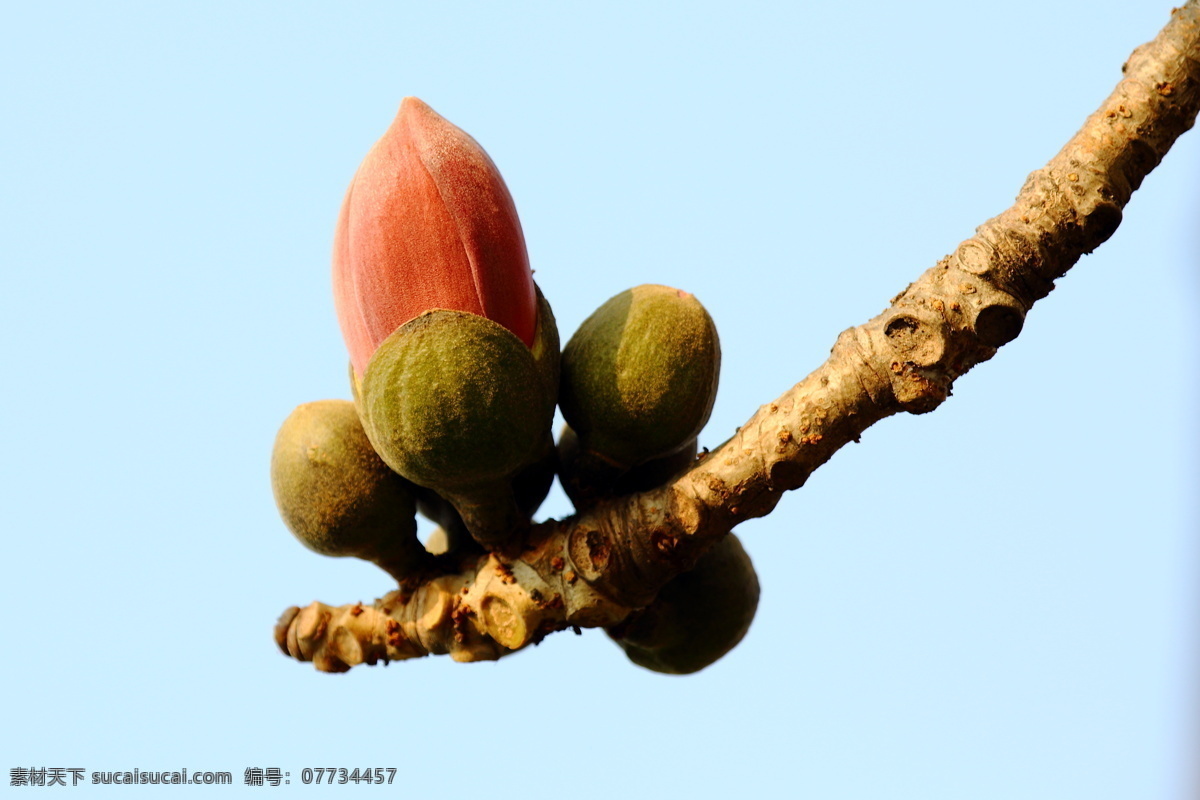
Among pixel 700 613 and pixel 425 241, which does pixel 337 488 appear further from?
pixel 700 613

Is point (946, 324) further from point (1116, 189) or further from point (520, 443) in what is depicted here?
point (520, 443)

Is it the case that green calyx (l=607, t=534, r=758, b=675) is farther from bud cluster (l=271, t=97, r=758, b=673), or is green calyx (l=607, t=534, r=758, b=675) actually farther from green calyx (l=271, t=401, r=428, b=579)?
green calyx (l=271, t=401, r=428, b=579)

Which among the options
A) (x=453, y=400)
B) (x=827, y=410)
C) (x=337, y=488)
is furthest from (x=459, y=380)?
(x=827, y=410)

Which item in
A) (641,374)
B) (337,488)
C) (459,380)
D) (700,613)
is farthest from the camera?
(700,613)

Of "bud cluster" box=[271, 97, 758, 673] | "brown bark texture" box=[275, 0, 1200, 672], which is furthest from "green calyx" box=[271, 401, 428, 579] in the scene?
"brown bark texture" box=[275, 0, 1200, 672]

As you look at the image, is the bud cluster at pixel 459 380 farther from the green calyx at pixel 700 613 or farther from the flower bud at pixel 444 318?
the green calyx at pixel 700 613

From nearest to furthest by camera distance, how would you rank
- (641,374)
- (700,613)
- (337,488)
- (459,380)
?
(459,380) < (641,374) < (337,488) < (700,613)

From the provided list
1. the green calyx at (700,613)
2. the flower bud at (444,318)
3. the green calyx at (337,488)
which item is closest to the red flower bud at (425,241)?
the flower bud at (444,318)
